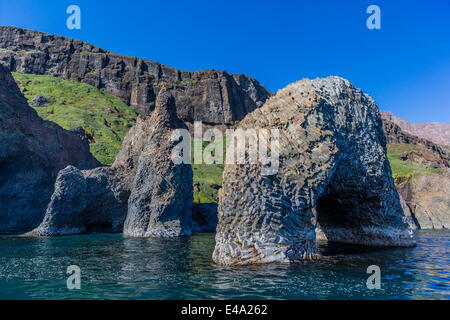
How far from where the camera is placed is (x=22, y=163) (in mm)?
37281

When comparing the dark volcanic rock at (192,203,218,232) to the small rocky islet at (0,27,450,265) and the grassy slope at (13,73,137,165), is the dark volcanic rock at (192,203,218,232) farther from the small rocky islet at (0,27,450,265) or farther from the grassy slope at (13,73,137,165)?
the grassy slope at (13,73,137,165)

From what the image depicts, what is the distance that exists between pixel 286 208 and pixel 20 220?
3270cm

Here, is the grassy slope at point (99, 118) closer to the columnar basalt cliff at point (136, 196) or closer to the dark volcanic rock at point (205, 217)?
the dark volcanic rock at point (205, 217)

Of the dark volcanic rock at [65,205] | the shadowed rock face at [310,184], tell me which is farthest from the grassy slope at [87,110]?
the shadowed rock face at [310,184]

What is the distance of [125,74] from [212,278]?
5492 inches

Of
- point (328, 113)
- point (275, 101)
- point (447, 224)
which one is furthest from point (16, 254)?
point (447, 224)

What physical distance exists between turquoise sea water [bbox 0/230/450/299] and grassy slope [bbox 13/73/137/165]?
6007 centimetres

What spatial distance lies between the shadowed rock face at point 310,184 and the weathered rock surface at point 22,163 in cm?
2925

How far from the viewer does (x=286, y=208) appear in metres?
15.7

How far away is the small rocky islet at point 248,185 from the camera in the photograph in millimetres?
15883

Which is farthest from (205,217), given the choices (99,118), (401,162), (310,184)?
(401,162)

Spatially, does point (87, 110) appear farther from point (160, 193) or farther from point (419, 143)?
point (419, 143)

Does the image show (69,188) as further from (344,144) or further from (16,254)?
(344,144)

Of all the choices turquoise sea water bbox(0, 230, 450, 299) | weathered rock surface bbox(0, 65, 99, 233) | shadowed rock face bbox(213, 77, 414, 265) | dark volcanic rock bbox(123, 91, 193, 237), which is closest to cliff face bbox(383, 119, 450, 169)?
dark volcanic rock bbox(123, 91, 193, 237)
